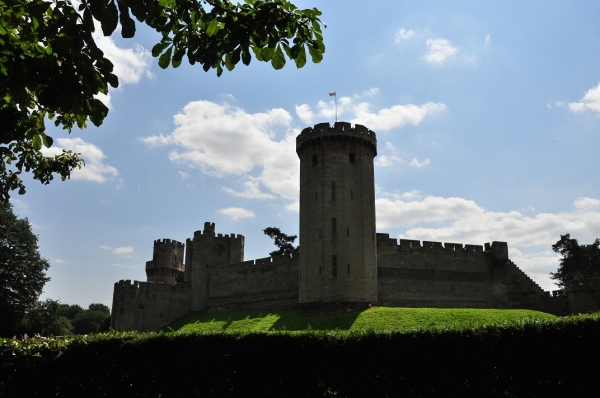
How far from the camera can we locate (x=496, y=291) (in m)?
42.4

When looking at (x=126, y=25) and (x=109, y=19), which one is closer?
(x=109, y=19)

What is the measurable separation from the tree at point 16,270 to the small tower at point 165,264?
17.0 m

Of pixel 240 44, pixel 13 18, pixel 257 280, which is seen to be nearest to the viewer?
pixel 13 18

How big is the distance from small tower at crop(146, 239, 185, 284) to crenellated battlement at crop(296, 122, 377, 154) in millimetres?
32421

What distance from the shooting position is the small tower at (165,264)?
205 feet

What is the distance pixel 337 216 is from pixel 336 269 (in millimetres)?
3565

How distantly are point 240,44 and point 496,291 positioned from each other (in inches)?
1613

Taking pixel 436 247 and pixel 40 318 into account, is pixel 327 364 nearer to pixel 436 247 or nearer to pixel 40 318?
pixel 436 247

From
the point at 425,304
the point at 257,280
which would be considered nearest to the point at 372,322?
the point at 425,304

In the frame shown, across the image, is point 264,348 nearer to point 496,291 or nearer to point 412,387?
point 412,387

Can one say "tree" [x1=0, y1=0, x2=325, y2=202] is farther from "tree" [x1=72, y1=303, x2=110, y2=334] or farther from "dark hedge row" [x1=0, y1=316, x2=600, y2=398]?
"tree" [x1=72, y1=303, x2=110, y2=334]

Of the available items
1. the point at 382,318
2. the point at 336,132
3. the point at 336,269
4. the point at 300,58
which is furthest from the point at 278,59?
the point at 336,132

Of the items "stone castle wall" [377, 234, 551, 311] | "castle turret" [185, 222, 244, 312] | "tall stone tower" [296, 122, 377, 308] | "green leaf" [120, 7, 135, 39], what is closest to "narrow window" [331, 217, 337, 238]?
"tall stone tower" [296, 122, 377, 308]

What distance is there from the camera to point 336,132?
36.3m
